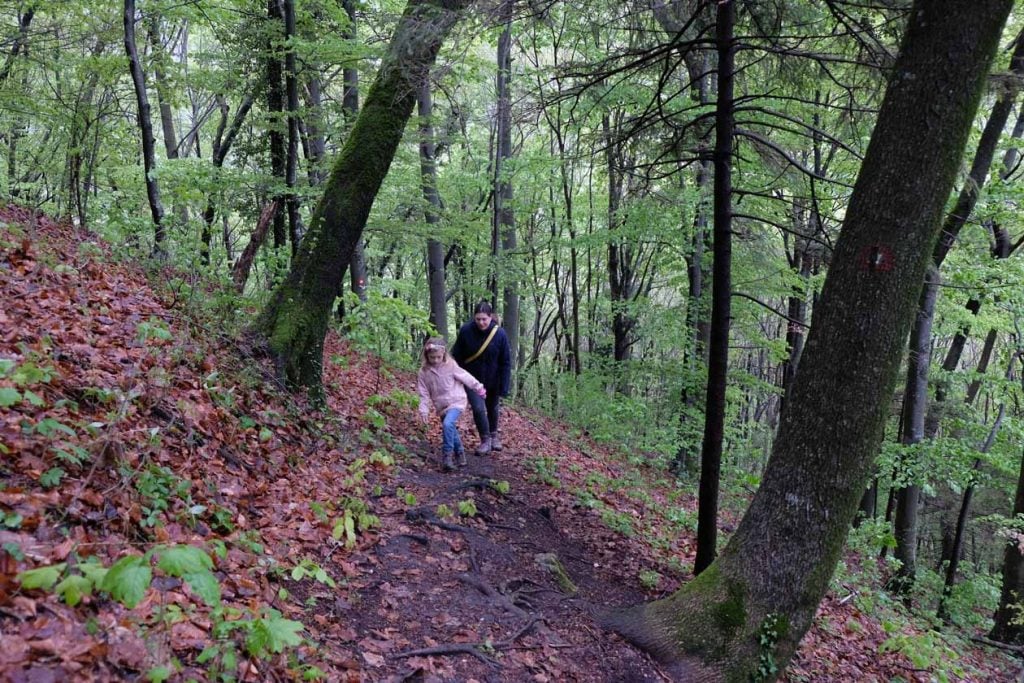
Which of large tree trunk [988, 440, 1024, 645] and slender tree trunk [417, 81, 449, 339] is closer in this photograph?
large tree trunk [988, 440, 1024, 645]

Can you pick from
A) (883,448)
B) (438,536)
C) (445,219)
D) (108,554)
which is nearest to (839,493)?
(438,536)

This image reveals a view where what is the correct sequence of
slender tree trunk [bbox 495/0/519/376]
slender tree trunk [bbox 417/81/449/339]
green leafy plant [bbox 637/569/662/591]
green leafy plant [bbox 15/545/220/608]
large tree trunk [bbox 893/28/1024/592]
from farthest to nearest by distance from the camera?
slender tree trunk [bbox 495/0/519/376] → slender tree trunk [bbox 417/81/449/339] → large tree trunk [bbox 893/28/1024/592] → green leafy plant [bbox 637/569/662/591] → green leafy plant [bbox 15/545/220/608]

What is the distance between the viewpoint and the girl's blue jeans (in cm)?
668

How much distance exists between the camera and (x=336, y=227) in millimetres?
6496

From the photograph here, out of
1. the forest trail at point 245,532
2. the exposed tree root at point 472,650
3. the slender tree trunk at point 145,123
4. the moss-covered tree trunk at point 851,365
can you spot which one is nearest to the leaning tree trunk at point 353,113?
the slender tree trunk at point 145,123

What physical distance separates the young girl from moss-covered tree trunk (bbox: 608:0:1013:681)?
317 centimetres

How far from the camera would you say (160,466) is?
376 centimetres

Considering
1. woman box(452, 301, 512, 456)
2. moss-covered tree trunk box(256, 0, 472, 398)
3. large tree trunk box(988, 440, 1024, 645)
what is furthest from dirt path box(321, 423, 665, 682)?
large tree trunk box(988, 440, 1024, 645)

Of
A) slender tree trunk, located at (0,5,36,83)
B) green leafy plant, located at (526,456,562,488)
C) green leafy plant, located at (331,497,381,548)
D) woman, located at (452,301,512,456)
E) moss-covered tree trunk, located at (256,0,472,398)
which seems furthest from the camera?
slender tree trunk, located at (0,5,36,83)

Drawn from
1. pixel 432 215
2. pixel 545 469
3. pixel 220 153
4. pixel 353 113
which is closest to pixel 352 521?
pixel 545 469

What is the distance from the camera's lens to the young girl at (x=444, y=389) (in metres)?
6.71

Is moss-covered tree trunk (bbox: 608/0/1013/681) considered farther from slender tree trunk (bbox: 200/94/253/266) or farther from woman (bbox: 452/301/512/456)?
slender tree trunk (bbox: 200/94/253/266)

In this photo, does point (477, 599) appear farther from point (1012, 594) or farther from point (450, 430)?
point (1012, 594)

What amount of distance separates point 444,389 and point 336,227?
2.13m
